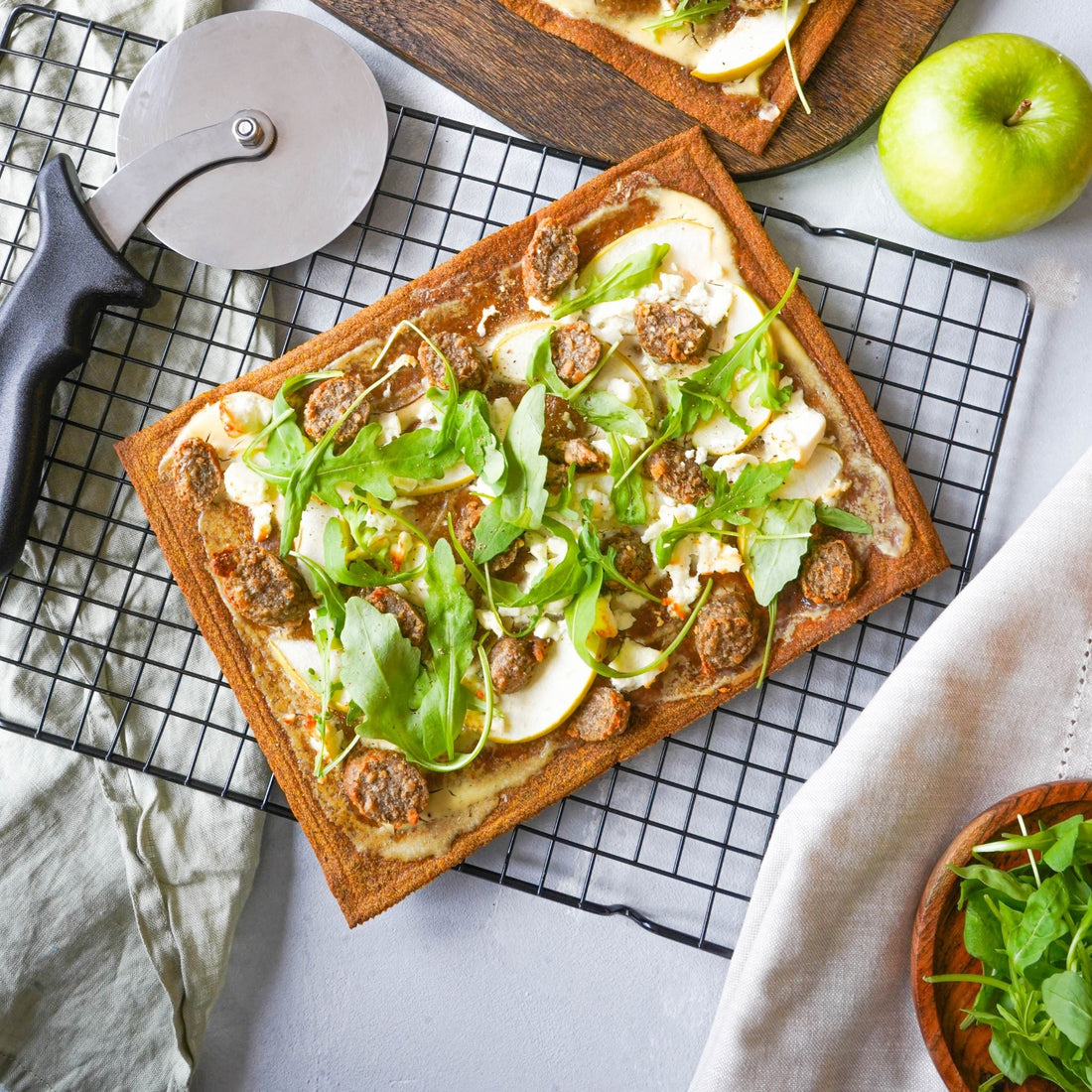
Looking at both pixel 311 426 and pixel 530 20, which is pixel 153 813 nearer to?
pixel 311 426

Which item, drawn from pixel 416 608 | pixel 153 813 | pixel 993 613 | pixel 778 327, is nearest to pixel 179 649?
pixel 153 813

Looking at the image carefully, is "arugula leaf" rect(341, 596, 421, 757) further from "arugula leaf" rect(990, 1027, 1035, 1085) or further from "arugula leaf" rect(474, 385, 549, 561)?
"arugula leaf" rect(990, 1027, 1035, 1085)

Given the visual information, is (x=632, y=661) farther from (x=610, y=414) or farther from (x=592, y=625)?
(x=610, y=414)

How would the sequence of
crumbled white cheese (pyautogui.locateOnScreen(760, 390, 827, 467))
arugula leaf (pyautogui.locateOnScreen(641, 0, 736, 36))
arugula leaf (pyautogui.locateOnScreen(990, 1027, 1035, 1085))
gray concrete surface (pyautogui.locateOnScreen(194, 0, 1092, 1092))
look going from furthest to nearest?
gray concrete surface (pyautogui.locateOnScreen(194, 0, 1092, 1092)) < arugula leaf (pyautogui.locateOnScreen(641, 0, 736, 36)) < crumbled white cheese (pyautogui.locateOnScreen(760, 390, 827, 467)) < arugula leaf (pyautogui.locateOnScreen(990, 1027, 1035, 1085))

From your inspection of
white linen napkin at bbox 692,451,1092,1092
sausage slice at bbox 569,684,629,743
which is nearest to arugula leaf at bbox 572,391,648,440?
sausage slice at bbox 569,684,629,743

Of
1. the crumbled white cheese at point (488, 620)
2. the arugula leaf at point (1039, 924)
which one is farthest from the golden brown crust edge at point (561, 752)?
the arugula leaf at point (1039, 924)

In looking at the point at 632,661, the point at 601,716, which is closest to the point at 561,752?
the point at 601,716

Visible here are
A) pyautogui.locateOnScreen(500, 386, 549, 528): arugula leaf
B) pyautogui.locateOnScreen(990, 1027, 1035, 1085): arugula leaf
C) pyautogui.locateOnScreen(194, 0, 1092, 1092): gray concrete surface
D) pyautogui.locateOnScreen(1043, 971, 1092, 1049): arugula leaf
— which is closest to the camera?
pyautogui.locateOnScreen(1043, 971, 1092, 1049): arugula leaf
